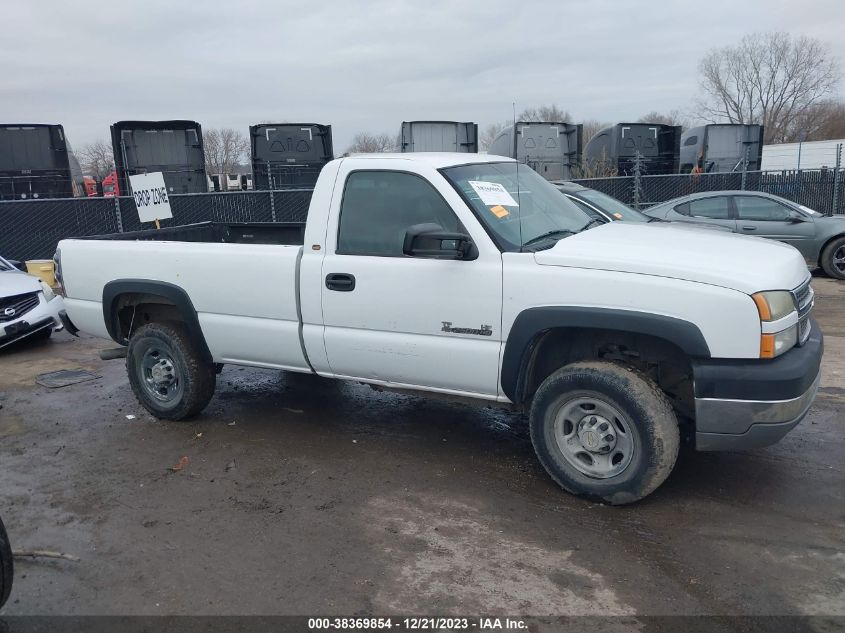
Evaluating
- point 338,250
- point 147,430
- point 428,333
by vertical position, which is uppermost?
point 338,250

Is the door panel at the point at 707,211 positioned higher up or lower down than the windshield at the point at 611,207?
lower down

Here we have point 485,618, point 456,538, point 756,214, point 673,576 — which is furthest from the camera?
point 756,214

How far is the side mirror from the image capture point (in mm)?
4090

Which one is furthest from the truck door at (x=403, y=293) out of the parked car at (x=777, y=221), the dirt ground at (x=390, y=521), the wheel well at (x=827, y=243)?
the wheel well at (x=827, y=243)

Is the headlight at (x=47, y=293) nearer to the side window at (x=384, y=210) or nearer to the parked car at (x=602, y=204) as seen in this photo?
the side window at (x=384, y=210)

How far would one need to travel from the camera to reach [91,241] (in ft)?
19.5

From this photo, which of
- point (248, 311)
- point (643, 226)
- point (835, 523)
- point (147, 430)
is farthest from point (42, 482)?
point (835, 523)

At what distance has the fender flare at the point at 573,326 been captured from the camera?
374 cm

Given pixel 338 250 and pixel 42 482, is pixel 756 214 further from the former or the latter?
pixel 42 482

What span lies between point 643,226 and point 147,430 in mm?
4120

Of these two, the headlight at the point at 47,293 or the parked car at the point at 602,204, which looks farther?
the headlight at the point at 47,293

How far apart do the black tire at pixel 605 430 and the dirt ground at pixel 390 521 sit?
0.17m

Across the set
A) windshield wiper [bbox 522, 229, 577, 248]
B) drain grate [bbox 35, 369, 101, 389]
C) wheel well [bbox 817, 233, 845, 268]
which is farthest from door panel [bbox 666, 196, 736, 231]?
drain grate [bbox 35, 369, 101, 389]

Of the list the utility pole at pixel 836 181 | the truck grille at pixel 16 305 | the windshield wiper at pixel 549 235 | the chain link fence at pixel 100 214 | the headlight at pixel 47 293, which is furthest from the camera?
the utility pole at pixel 836 181
